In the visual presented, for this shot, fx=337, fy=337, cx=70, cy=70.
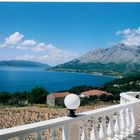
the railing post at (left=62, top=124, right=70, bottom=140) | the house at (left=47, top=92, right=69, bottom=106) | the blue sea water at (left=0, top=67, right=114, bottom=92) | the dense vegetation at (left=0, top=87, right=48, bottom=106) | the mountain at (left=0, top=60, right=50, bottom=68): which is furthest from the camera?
the mountain at (left=0, top=60, right=50, bottom=68)

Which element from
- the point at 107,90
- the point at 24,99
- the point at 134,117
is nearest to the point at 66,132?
the point at 134,117

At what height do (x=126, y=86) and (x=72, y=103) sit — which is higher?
(x=72, y=103)

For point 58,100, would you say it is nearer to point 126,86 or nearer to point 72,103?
point 126,86

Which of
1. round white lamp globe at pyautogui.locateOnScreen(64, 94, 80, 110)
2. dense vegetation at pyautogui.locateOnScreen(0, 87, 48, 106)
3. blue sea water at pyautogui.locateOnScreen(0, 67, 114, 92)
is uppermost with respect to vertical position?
round white lamp globe at pyautogui.locateOnScreen(64, 94, 80, 110)

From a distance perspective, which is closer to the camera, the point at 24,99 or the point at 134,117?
the point at 134,117

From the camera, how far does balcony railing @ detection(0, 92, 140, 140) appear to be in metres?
2.20

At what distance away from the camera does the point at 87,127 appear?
277 cm

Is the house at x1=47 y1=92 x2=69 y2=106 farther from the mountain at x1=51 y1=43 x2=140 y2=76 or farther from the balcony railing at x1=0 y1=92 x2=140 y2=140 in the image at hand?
the balcony railing at x1=0 y1=92 x2=140 y2=140

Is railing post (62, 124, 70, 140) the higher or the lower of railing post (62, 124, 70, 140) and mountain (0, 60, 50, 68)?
the lower

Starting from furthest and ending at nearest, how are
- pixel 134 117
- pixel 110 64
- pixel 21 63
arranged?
pixel 21 63, pixel 110 64, pixel 134 117

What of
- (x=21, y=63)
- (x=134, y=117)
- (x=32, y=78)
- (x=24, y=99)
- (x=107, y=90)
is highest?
(x=21, y=63)

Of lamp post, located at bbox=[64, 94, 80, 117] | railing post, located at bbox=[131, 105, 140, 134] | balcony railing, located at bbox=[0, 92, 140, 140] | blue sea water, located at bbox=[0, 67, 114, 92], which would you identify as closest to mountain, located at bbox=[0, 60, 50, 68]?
blue sea water, located at bbox=[0, 67, 114, 92]

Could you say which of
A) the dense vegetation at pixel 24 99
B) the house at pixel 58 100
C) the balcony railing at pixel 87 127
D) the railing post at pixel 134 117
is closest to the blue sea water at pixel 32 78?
the dense vegetation at pixel 24 99

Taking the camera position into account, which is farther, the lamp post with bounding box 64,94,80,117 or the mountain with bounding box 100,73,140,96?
the mountain with bounding box 100,73,140,96
